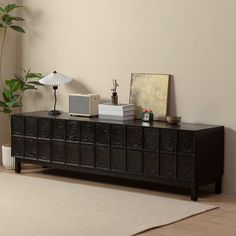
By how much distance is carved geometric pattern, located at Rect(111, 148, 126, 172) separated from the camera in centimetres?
575

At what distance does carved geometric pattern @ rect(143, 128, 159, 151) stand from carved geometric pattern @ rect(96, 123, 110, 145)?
1.24 ft

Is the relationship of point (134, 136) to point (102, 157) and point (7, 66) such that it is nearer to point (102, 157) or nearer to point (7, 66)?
point (102, 157)

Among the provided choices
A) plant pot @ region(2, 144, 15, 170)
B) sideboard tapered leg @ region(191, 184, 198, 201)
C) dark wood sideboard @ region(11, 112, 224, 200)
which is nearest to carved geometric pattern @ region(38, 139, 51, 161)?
dark wood sideboard @ region(11, 112, 224, 200)

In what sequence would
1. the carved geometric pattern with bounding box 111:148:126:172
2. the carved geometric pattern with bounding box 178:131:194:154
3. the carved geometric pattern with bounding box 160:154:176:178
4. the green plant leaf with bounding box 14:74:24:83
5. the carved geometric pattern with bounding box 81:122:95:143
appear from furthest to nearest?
the green plant leaf with bounding box 14:74:24:83, the carved geometric pattern with bounding box 81:122:95:143, the carved geometric pattern with bounding box 111:148:126:172, the carved geometric pattern with bounding box 160:154:176:178, the carved geometric pattern with bounding box 178:131:194:154

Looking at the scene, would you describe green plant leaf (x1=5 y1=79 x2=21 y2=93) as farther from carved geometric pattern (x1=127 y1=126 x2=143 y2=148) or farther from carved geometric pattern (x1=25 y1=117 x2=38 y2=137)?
Answer: carved geometric pattern (x1=127 y1=126 x2=143 y2=148)

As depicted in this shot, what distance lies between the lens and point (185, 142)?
17.6ft

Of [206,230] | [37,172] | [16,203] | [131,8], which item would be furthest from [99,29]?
[206,230]

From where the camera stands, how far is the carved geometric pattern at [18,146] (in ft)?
21.3

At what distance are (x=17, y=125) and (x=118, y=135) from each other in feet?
4.02

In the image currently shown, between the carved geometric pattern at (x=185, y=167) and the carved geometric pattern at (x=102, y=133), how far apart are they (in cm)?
73

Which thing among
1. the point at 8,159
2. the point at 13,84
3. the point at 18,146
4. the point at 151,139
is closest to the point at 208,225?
the point at 151,139

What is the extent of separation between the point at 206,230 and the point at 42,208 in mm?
1291

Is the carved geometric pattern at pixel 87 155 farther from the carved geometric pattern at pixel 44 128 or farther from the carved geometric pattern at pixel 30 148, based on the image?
the carved geometric pattern at pixel 30 148

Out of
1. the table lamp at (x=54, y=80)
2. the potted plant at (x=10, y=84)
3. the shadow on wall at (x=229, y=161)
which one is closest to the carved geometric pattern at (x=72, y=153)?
the table lamp at (x=54, y=80)
